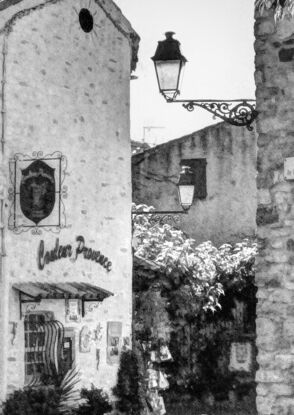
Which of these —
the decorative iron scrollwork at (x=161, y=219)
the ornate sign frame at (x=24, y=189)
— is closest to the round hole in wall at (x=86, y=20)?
the ornate sign frame at (x=24, y=189)

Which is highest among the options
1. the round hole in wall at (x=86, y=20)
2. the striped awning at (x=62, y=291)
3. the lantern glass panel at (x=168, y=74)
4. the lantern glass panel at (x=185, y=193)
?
the round hole in wall at (x=86, y=20)

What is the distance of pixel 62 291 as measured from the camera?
54.9ft

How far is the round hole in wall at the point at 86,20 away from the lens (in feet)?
60.1

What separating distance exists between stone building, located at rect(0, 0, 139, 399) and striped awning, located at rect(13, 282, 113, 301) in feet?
0.07

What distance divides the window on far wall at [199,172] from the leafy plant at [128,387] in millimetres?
8464

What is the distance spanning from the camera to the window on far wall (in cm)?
2644

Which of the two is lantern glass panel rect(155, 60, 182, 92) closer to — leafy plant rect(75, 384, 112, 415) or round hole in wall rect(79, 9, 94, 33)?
round hole in wall rect(79, 9, 94, 33)

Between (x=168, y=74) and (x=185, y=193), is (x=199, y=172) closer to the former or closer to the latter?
(x=185, y=193)

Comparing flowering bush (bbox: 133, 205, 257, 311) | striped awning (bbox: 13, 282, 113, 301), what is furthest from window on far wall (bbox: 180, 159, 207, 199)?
striped awning (bbox: 13, 282, 113, 301)

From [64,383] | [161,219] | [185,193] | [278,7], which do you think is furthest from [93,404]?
[278,7]

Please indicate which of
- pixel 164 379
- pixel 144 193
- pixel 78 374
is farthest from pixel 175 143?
pixel 78 374

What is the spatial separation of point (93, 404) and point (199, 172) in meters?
10.2

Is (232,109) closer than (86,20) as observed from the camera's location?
Yes

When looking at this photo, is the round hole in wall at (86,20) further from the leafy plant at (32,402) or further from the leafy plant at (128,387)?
the leafy plant at (32,402)
